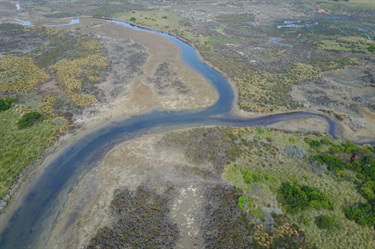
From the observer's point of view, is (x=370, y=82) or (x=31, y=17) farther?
(x=31, y=17)

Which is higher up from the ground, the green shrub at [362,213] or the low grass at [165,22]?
the low grass at [165,22]

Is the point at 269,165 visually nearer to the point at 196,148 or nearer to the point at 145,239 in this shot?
the point at 196,148

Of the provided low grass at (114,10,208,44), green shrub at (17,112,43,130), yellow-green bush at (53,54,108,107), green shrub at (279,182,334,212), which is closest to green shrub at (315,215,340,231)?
A: green shrub at (279,182,334,212)

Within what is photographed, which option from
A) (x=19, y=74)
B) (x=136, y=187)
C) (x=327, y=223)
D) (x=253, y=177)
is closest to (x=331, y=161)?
(x=327, y=223)

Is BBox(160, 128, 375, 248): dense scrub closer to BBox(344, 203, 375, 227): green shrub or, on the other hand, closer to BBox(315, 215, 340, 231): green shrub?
BBox(315, 215, 340, 231): green shrub

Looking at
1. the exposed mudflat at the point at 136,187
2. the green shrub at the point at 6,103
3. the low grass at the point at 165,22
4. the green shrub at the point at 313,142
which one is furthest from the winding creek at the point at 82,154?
the low grass at the point at 165,22

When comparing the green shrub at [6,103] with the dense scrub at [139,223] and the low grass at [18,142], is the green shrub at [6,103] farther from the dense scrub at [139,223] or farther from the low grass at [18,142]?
the dense scrub at [139,223]

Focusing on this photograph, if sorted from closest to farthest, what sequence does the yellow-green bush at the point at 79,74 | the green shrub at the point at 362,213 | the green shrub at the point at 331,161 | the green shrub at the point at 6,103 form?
the green shrub at the point at 362,213 → the green shrub at the point at 331,161 → the green shrub at the point at 6,103 → the yellow-green bush at the point at 79,74

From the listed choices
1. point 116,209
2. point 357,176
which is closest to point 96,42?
point 116,209
